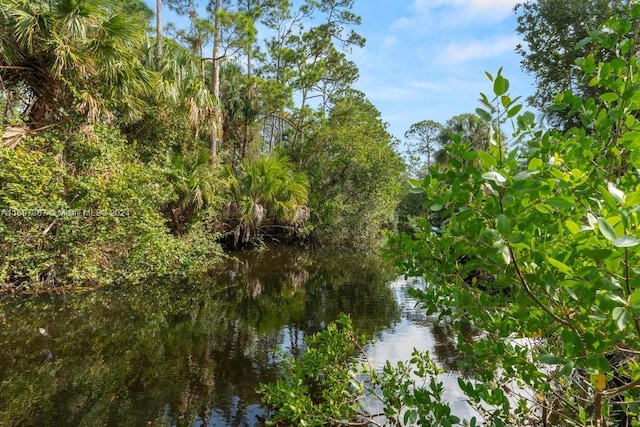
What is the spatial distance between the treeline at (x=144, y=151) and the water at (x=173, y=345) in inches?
40.8

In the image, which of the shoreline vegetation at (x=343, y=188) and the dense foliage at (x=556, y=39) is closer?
the shoreline vegetation at (x=343, y=188)

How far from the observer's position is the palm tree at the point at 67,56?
6.67 meters

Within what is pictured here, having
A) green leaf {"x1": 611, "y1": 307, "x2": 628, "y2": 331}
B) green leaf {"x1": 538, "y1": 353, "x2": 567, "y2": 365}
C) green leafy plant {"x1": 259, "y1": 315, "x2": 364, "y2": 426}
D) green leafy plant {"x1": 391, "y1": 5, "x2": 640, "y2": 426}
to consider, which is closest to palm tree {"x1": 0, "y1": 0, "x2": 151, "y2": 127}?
green leafy plant {"x1": 259, "y1": 315, "x2": 364, "y2": 426}

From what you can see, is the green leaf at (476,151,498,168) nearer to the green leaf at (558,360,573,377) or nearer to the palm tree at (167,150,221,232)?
the green leaf at (558,360,573,377)

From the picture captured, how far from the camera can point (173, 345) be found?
5.44m

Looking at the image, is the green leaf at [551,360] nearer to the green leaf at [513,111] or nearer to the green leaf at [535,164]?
the green leaf at [535,164]

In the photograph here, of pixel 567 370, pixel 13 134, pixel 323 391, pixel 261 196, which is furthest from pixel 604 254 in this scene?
pixel 261 196

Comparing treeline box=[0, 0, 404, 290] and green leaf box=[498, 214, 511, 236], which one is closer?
green leaf box=[498, 214, 511, 236]

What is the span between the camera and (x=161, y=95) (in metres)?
9.84

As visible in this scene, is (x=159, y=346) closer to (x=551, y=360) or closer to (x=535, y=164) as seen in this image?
(x=551, y=360)

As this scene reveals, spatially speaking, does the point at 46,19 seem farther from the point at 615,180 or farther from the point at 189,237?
the point at 615,180

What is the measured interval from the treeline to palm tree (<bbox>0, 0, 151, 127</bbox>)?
0.9 inches

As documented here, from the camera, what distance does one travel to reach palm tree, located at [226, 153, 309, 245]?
1421 cm

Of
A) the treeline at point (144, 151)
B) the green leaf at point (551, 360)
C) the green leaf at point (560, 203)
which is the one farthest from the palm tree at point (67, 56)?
the green leaf at point (551, 360)
